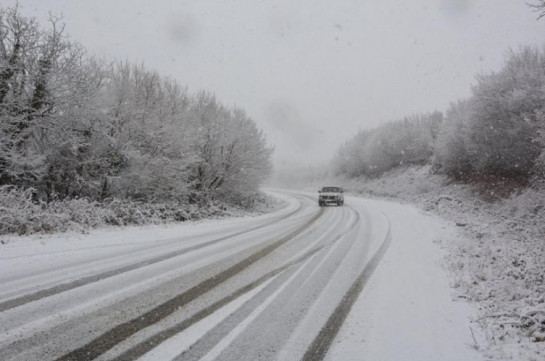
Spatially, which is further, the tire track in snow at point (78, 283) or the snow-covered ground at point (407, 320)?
the tire track in snow at point (78, 283)

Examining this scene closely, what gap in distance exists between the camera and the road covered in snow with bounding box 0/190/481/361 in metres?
3.84

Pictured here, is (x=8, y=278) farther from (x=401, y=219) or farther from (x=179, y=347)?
(x=401, y=219)

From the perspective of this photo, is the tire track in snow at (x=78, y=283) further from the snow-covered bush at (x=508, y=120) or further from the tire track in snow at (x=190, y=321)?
the snow-covered bush at (x=508, y=120)

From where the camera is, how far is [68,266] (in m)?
6.75

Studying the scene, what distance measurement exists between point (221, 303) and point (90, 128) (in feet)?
41.7

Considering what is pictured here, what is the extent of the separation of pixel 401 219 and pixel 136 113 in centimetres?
1399

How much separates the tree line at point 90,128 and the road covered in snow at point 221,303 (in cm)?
585

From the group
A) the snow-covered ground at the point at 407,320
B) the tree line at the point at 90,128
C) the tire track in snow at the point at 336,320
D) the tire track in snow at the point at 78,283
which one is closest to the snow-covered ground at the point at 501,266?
the snow-covered ground at the point at 407,320

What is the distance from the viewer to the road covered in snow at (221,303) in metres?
3.84

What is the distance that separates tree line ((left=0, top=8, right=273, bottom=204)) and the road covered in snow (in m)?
5.85

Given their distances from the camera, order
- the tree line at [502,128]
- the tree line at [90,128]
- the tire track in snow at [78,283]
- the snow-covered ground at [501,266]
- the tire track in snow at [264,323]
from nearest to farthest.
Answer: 1. the tire track in snow at [264,323]
2. the snow-covered ground at [501,266]
3. the tire track in snow at [78,283]
4. the tree line at [90,128]
5. the tree line at [502,128]

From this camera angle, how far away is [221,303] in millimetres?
5203

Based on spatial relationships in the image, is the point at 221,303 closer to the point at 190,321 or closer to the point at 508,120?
the point at 190,321

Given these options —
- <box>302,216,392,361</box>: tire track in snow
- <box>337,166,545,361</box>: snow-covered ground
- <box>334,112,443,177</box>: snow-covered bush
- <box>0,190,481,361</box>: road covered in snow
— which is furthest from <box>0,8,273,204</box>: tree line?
<box>334,112,443,177</box>: snow-covered bush
